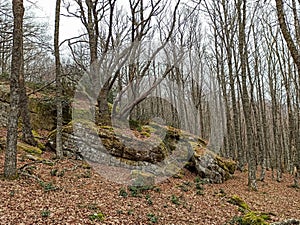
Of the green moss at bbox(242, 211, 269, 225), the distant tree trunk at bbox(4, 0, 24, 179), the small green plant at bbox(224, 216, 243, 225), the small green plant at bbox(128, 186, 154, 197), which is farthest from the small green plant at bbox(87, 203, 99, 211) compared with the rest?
the green moss at bbox(242, 211, 269, 225)

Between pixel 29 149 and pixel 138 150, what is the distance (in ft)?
14.6

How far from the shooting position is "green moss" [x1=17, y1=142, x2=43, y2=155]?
10.1 meters

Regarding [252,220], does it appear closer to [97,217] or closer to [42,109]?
[97,217]

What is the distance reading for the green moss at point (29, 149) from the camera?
396 inches

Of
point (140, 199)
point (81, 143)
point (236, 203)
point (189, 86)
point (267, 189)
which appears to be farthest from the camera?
point (189, 86)

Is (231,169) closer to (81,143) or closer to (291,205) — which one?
(291,205)

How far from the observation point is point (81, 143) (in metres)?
10.9

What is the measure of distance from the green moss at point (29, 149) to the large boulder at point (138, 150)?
0.92 metres

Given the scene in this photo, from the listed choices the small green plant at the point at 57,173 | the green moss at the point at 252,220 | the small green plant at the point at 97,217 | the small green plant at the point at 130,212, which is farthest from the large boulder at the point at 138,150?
→ the small green plant at the point at 97,217

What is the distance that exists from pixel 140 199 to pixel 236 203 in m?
3.48

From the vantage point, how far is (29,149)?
10188 millimetres

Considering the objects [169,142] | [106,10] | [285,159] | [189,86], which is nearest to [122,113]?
[169,142]

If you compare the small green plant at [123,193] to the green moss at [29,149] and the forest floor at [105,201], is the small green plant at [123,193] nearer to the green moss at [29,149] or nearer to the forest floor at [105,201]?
the forest floor at [105,201]

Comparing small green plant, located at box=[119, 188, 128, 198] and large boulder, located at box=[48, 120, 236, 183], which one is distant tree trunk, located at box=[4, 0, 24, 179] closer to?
small green plant, located at box=[119, 188, 128, 198]
